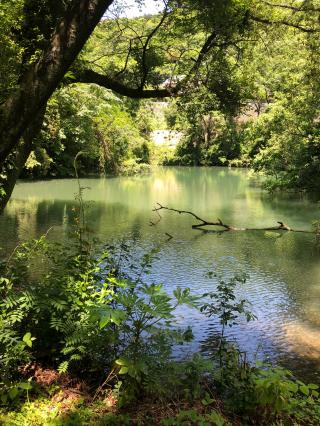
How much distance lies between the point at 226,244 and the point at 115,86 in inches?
233

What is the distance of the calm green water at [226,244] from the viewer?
5.95 m

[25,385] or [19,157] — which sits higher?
[19,157]

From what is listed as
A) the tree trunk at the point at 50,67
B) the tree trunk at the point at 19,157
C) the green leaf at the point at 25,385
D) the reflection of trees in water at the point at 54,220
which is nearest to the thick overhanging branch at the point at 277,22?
the reflection of trees in water at the point at 54,220

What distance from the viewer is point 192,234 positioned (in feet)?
40.1

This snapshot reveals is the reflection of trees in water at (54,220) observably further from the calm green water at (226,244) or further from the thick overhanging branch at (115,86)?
the thick overhanging branch at (115,86)

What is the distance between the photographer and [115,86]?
20.6 ft

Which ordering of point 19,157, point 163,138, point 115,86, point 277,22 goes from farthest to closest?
point 163,138
point 277,22
point 115,86
point 19,157

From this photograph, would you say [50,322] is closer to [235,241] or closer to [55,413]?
[55,413]

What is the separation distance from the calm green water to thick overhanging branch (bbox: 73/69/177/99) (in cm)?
317

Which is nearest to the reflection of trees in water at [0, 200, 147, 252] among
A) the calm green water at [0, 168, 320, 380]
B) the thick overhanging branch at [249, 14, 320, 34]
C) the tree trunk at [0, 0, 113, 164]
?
the calm green water at [0, 168, 320, 380]

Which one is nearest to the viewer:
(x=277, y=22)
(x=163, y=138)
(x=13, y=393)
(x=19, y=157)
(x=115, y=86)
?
(x=13, y=393)

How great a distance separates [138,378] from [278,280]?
637 cm

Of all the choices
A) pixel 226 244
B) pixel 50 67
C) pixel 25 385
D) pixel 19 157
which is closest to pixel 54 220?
pixel 226 244

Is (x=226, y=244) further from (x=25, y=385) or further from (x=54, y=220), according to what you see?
(x=25, y=385)
